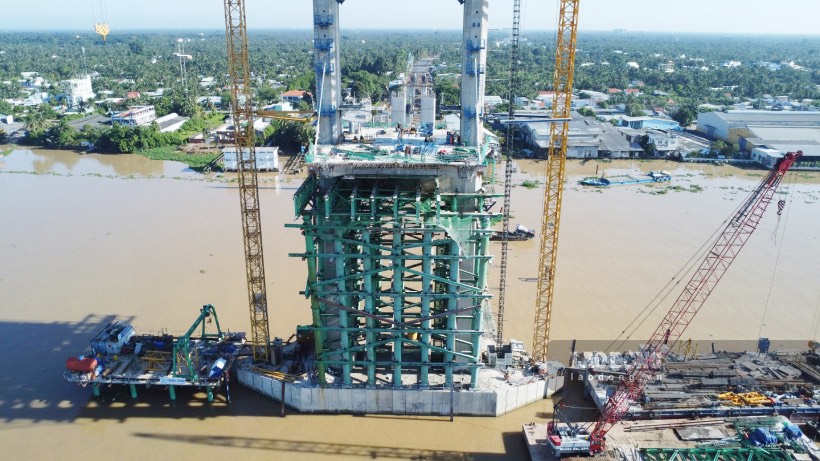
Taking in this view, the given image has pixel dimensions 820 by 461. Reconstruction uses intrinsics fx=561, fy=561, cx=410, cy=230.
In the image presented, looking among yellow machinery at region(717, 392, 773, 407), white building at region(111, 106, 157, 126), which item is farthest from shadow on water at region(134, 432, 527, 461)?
white building at region(111, 106, 157, 126)

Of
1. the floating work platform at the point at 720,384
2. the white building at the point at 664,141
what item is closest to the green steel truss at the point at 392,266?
the floating work platform at the point at 720,384

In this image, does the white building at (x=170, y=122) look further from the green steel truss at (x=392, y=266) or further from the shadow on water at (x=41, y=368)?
the green steel truss at (x=392, y=266)

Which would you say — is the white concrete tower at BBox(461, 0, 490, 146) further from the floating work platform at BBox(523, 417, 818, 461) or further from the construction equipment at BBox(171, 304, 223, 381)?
the construction equipment at BBox(171, 304, 223, 381)

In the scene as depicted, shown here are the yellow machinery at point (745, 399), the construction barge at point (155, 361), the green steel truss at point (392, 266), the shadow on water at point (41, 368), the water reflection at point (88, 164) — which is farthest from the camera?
the water reflection at point (88, 164)

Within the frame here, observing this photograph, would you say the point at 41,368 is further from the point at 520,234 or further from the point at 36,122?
the point at 36,122

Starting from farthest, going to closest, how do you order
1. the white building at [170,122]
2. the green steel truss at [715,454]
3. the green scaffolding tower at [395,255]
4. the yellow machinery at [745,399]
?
the white building at [170,122] → the yellow machinery at [745,399] → the green scaffolding tower at [395,255] → the green steel truss at [715,454]

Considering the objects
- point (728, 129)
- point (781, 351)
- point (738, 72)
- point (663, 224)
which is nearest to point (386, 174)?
point (781, 351)
